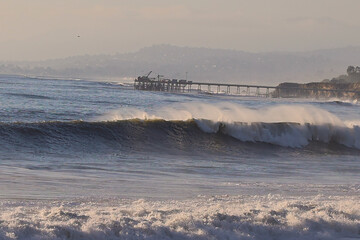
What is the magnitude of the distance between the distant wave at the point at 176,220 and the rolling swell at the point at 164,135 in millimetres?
10359

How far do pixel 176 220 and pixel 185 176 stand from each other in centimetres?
600

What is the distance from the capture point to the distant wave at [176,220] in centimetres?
728

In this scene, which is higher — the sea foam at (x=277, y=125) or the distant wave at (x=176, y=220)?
the distant wave at (x=176, y=220)

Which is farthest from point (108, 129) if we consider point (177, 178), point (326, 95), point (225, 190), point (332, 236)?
point (326, 95)

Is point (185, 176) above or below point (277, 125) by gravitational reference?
below

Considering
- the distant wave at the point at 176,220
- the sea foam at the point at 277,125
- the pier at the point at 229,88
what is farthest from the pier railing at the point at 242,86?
the distant wave at the point at 176,220

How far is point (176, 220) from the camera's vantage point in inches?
312

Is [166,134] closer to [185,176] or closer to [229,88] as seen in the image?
[185,176]

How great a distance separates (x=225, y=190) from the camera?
38.9 feet

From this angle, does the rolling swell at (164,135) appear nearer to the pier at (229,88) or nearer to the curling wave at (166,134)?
the curling wave at (166,134)

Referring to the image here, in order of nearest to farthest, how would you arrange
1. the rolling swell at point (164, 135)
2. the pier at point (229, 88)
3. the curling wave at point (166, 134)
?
the rolling swell at point (164, 135)
the curling wave at point (166, 134)
the pier at point (229, 88)

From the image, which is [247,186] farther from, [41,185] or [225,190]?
[41,185]

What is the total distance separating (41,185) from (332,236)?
5.19m

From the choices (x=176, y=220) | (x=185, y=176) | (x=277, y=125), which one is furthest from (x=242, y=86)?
(x=176, y=220)
